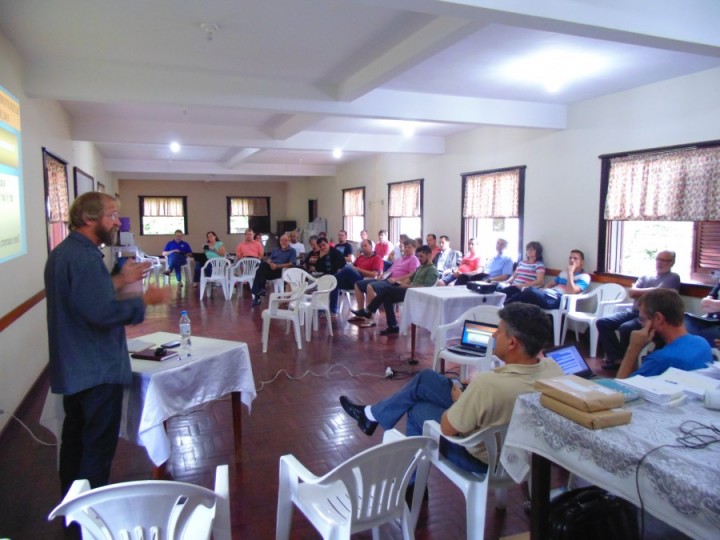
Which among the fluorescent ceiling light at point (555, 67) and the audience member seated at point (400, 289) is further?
the audience member seated at point (400, 289)

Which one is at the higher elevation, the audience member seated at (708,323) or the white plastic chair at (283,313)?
the audience member seated at (708,323)

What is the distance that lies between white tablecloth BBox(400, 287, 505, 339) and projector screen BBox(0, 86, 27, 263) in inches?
130

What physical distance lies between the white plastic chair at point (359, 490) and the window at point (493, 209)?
5.73 m

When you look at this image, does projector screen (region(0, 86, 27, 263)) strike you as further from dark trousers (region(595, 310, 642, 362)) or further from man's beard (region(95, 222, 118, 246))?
dark trousers (region(595, 310, 642, 362))

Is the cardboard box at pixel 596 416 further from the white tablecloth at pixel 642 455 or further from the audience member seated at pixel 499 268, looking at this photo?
the audience member seated at pixel 499 268

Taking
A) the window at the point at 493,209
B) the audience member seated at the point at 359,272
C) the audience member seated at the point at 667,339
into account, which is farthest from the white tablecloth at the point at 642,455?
the window at the point at 493,209

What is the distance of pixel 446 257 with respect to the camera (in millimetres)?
8250

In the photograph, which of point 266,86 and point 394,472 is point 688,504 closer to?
point 394,472

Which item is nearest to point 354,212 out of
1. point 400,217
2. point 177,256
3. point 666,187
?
point 400,217

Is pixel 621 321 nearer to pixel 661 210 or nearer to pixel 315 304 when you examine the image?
pixel 661 210

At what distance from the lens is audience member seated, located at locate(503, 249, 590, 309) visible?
223 inches

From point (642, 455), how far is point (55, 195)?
18.1 ft

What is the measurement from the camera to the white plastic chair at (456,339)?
3.53 m

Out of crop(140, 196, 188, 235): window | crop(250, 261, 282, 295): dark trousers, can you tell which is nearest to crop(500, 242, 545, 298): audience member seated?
crop(250, 261, 282, 295): dark trousers
